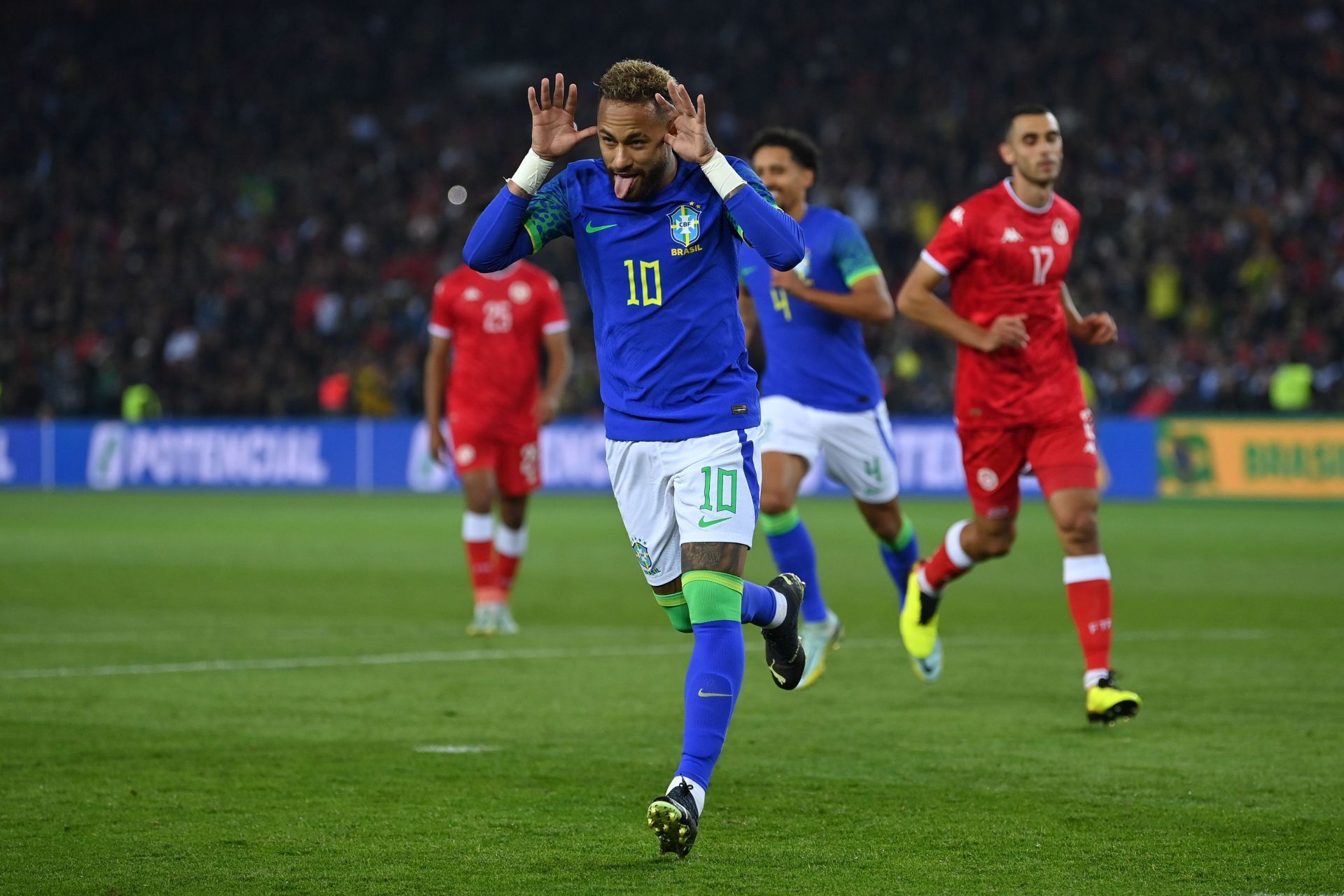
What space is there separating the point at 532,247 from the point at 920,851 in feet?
6.96

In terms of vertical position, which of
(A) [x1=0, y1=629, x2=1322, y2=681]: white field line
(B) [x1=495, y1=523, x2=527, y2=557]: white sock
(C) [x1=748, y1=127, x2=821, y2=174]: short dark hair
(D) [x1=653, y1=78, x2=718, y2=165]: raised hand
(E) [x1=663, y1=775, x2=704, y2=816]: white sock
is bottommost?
(A) [x1=0, y1=629, x2=1322, y2=681]: white field line

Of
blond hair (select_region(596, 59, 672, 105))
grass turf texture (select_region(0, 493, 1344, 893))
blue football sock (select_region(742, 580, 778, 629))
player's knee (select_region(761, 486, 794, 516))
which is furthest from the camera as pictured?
player's knee (select_region(761, 486, 794, 516))

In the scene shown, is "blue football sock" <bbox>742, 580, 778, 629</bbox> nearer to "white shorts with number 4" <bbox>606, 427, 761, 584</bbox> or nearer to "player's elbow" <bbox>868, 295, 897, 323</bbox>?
"white shorts with number 4" <bbox>606, 427, 761, 584</bbox>

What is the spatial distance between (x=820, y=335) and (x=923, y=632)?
1.59 meters

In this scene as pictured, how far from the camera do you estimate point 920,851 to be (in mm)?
4738

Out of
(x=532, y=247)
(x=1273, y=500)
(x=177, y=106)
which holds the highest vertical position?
(x=177, y=106)

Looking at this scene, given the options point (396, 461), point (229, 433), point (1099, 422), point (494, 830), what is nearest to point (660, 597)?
point (494, 830)

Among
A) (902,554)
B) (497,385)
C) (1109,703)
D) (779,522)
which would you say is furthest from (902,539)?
(497,385)

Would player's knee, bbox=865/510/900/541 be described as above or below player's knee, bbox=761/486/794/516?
below

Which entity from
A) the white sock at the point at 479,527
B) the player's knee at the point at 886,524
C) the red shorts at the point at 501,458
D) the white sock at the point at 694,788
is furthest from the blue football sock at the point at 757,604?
the red shorts at the point at 501,458

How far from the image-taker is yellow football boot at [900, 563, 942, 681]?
812 centimetres

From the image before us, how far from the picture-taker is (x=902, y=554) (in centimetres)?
912

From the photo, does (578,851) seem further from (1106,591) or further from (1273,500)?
(1273,500)

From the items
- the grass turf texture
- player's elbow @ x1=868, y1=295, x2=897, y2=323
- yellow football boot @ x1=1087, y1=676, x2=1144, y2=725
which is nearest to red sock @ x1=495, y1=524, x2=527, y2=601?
the grass turf texture
